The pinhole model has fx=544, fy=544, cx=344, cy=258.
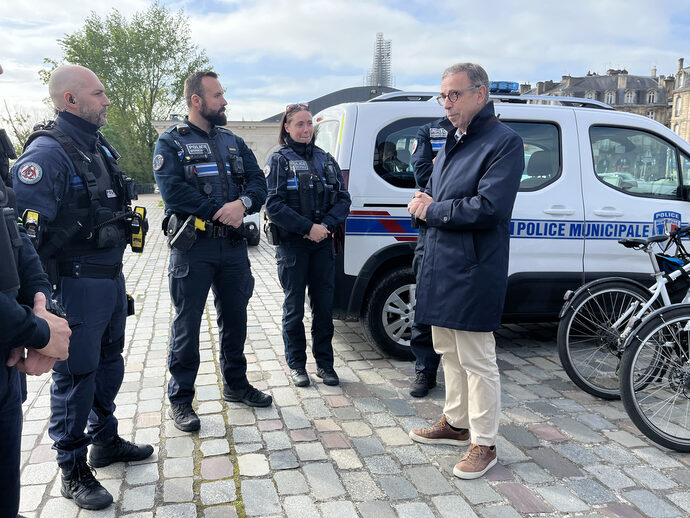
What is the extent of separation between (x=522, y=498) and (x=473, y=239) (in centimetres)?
128

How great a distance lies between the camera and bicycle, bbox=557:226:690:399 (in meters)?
3.72

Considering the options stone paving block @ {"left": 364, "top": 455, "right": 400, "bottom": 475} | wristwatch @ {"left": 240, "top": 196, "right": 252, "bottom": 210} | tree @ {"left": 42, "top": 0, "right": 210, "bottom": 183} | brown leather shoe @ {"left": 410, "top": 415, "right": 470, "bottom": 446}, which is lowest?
stone paving block @ {"left": 364, "top": 455, "right": 400, "bottom": 475}

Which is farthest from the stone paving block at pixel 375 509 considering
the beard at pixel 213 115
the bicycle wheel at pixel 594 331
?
the beard at pixel 213 115

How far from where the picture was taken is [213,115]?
3.41m

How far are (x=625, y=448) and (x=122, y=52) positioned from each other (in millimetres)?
49567

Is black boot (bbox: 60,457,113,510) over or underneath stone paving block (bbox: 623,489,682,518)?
Answer: over

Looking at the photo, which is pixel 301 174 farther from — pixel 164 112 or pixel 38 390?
pixel 164 112

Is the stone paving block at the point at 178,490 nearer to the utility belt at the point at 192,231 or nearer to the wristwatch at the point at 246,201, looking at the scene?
the utility belt at the point at 192,231

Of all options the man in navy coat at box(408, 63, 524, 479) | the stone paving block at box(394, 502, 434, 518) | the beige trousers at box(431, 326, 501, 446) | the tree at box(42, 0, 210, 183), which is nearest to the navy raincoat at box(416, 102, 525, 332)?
the man in navy coat at box(408, 63, 524, 479)

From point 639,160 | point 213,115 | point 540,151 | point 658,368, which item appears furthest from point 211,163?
point 639,160

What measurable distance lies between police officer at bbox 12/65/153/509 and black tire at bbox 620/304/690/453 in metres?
2.87

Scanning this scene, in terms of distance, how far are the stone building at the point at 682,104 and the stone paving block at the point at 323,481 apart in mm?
72024

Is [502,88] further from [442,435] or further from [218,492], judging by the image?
[218,492]

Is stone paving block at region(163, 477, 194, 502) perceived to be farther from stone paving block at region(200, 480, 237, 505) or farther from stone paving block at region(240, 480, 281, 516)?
stone paving block at region(240, 480, 281, 516)
